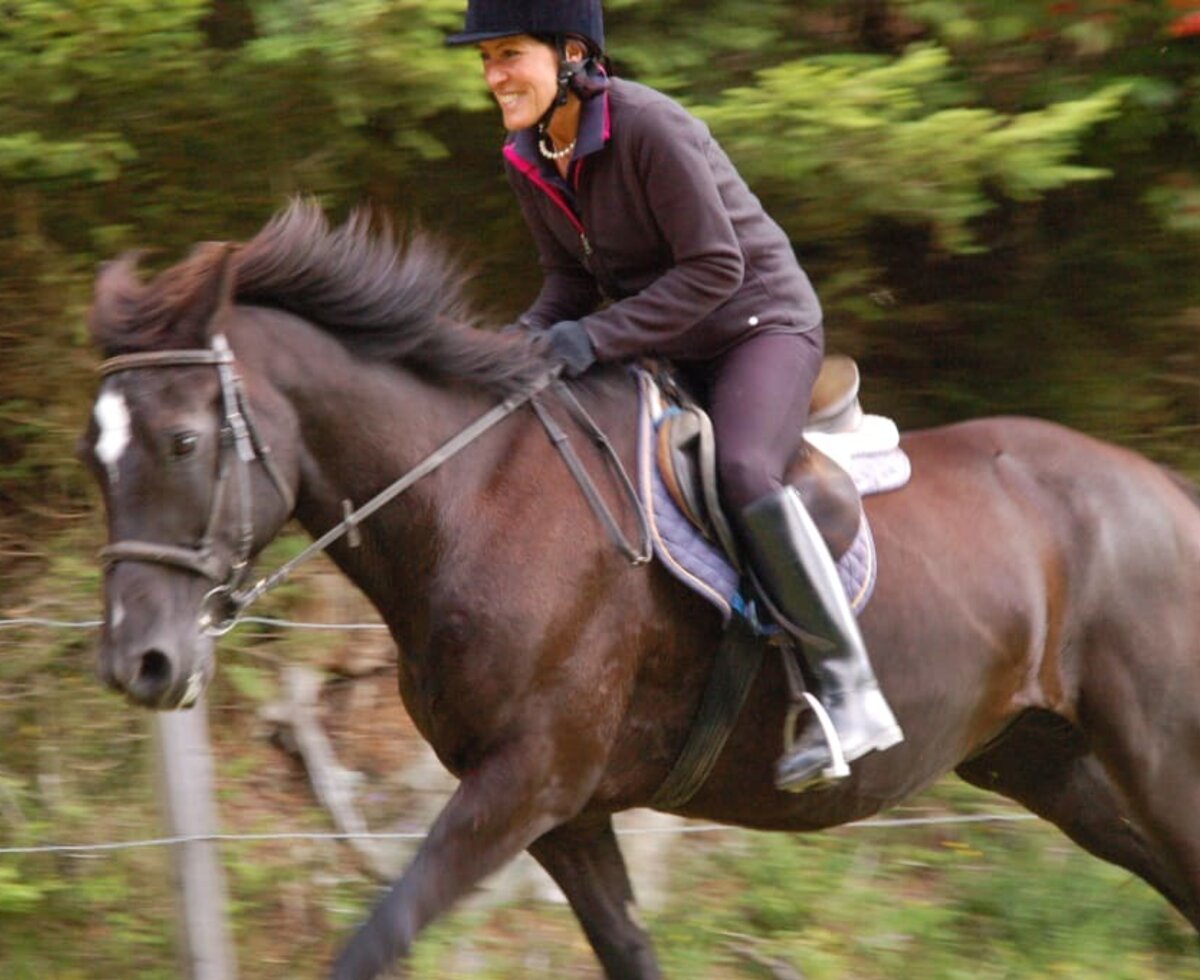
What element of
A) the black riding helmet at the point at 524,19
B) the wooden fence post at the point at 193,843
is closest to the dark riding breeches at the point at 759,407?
the black riding helmet at the point at 524,19

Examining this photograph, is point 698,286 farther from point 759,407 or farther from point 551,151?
point 551,151

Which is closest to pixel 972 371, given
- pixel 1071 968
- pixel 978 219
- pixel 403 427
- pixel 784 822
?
pixel 978 219

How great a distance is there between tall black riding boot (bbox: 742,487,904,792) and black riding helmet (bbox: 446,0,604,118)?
1133 millimetres

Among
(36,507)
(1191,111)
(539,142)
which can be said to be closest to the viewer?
(539,142)

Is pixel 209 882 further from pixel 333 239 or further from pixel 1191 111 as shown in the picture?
pixel 1191 111

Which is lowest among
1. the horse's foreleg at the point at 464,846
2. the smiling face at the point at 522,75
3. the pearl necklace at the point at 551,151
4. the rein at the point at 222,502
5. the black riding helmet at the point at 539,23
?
the horse's foreleg at the point at 464,846

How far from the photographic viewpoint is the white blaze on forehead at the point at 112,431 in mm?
3508

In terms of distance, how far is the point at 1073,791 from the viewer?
508 cm

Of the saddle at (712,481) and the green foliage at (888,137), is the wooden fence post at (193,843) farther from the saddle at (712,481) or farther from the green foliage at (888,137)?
the green foliage at (888,137)

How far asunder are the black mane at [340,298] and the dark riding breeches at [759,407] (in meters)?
0.48

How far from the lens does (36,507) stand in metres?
7.02

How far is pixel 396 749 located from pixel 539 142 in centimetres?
281

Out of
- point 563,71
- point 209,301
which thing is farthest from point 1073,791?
point 209,301

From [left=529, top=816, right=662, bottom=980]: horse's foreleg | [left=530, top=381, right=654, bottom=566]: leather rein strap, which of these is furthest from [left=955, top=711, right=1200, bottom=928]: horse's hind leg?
[left=530, top=381, right=654, bottom=566]: leather rein strap
